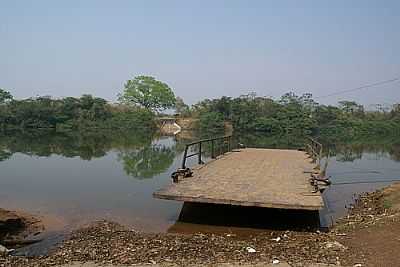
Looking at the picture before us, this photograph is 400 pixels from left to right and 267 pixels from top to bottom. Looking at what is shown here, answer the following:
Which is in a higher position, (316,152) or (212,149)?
(212,149)

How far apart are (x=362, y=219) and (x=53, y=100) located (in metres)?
49.7

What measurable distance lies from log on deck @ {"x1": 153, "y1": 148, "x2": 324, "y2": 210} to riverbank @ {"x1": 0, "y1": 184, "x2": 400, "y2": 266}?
2.17 feet

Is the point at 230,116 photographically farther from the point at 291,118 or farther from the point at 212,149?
the point at 212,149

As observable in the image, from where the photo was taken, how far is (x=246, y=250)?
221 inches

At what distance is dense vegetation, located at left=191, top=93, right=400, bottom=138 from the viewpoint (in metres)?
49.5

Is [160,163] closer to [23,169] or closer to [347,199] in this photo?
[23,169]

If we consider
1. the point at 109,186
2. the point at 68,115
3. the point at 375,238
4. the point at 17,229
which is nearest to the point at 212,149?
the point at 109,186

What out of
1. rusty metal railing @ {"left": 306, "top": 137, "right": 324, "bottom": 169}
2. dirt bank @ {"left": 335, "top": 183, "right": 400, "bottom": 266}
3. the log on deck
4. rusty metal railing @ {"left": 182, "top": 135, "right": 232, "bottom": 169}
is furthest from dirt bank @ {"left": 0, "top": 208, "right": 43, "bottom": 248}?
rusty metal railing @ {"left": 306, "top": 137, "right": 324, "bottom": 169}

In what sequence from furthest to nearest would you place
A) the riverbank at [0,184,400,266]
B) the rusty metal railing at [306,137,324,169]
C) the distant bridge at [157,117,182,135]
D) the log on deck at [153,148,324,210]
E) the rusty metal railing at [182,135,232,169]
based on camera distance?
the distant bridge at [157,117,182,135] → the rusty metal railing at [306,137,324,169] → the rusty metal railing at [182,135,232,169] → the log on deck at [153,148,324,210] → the riverbank at [0,184,400,266]

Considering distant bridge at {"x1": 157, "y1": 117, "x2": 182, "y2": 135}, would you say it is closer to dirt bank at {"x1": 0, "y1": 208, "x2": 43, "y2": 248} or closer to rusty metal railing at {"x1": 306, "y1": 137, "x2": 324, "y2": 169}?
rusty metal railing at {"x1": 306, "y1": 137, "x2": 324, "y2": 169}

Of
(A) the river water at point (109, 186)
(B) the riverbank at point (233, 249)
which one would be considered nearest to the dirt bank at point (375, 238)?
(B) the riverbank at point (233, 249)

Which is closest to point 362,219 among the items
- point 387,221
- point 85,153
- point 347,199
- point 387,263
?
point 387,221

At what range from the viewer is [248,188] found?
28.5 feet

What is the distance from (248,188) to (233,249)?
10.3 ft
